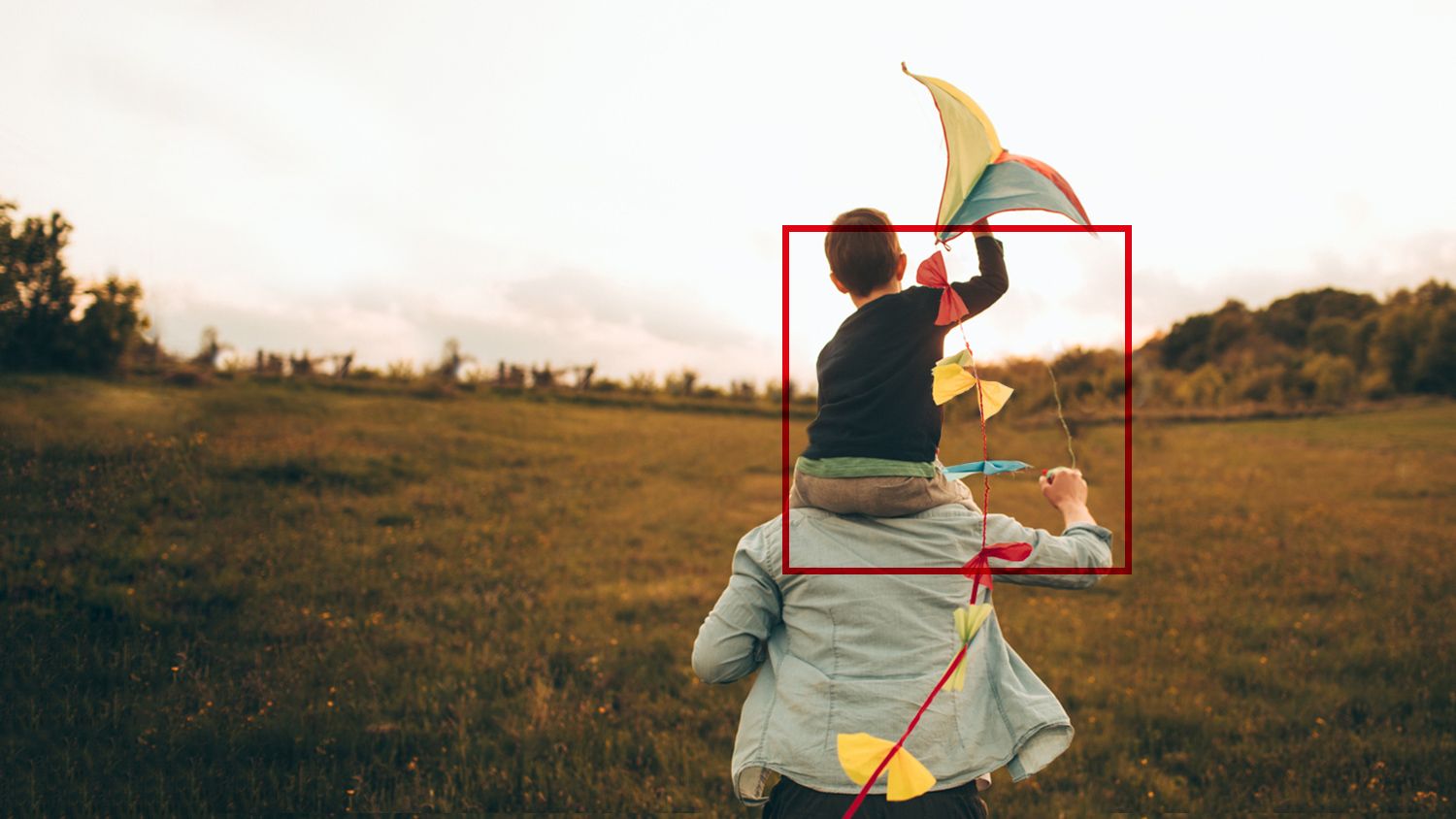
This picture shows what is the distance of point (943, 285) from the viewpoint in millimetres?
2201

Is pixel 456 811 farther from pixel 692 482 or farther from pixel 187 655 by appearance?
pixel 692 482

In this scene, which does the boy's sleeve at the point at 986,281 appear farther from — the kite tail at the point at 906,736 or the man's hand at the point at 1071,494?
the kite tail at the point at 906,736

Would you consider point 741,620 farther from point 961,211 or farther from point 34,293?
point 34,293

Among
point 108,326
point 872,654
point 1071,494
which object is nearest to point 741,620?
point 872,654

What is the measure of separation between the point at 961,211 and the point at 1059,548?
1.02 metres

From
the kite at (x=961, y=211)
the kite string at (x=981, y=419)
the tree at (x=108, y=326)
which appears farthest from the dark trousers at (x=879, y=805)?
the tree at (x=108, y=326)

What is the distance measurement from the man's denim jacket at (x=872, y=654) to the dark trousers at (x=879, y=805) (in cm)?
4

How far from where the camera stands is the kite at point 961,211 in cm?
208

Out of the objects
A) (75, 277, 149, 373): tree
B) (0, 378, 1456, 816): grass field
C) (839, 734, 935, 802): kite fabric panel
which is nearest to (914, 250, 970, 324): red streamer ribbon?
(839, 734, 935, 802): kite fabric panel

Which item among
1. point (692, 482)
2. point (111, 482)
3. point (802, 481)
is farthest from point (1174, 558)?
point (111, 482)

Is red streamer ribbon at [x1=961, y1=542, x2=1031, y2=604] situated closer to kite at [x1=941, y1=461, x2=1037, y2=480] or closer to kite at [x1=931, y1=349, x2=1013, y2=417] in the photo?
kite at [x1=941, y1=461, x2=1037, y2=480]

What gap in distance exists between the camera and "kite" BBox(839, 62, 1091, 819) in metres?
2.08

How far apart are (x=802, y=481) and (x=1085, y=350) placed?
43.7 inches

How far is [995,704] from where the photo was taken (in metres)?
2.47
